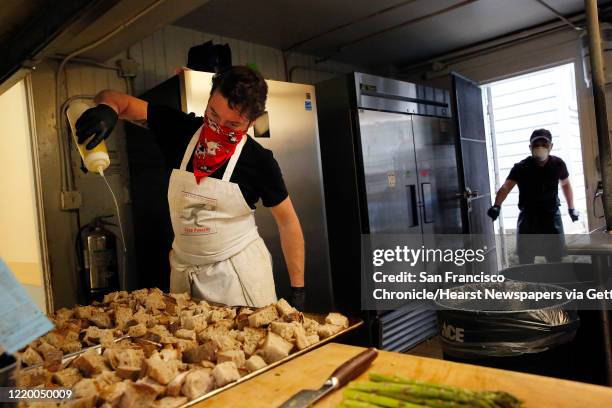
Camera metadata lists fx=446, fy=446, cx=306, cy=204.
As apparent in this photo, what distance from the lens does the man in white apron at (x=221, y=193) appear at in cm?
209

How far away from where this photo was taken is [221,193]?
82.0 inches

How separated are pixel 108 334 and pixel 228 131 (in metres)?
1.15

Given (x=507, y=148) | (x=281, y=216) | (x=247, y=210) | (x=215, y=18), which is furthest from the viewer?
(x=507, y=148)

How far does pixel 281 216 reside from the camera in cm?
240

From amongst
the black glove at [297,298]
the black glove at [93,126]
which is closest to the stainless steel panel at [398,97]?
the black glove at [297,298]

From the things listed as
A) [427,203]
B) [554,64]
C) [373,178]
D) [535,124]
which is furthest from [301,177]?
[535,124]

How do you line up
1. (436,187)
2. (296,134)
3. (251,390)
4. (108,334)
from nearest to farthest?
(251,390) < (108,334) < (296,134) < (436,187)

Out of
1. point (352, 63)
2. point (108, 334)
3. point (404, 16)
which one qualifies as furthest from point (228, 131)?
point (352, 63)

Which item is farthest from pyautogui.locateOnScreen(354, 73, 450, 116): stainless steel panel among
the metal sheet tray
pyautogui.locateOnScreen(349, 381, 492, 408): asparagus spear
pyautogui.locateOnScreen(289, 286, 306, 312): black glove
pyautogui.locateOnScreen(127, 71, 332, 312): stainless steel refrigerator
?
pyautogui.locateOnScreen(349, 381, 492, 408): asparagus spear

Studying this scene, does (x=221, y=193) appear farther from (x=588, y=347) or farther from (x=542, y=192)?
(x=542, y=192)

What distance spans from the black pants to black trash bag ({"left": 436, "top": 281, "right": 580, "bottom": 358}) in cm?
227

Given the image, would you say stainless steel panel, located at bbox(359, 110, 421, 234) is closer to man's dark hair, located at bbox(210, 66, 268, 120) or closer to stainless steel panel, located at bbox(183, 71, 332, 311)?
stainless steel panel, located at bbox(183, 71, 332, 311)

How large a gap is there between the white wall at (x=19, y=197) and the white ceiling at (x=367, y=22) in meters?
1.28

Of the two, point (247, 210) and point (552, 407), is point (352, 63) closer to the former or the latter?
point (247, 210)
